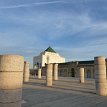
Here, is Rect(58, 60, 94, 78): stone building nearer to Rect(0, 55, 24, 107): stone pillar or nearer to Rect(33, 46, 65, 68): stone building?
Rect(33, 46, 65, 68): stone building

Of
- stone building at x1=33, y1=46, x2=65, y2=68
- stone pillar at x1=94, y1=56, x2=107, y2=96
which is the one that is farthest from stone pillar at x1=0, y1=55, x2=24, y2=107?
stone building at x1=33, y1=46, x2=65, y2=68

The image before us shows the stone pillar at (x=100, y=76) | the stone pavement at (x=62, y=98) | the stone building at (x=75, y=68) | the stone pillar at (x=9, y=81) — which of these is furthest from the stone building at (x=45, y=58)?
the stone pillar at (x=9, y=81)

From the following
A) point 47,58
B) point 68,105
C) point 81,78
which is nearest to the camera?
point 68,105

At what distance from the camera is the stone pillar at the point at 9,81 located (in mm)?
6215

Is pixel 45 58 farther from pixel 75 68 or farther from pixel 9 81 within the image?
pixel 9 81

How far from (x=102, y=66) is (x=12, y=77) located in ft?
29.8

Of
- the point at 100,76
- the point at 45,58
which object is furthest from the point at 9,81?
the point at 45,58

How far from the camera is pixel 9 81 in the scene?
20.6ft

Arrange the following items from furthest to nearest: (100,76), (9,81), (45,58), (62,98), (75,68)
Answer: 1. (45,58)
2. (75,68)
3. (100,76)
4. (62,98)
5. (9,81)

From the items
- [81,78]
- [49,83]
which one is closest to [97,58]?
[49,83]

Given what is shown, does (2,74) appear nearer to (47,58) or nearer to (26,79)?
(26,79)

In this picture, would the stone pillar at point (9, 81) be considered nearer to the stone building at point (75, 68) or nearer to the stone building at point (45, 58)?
the stone building at point (75, 68)

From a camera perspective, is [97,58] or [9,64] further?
[97,58]

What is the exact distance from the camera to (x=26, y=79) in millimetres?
28141
